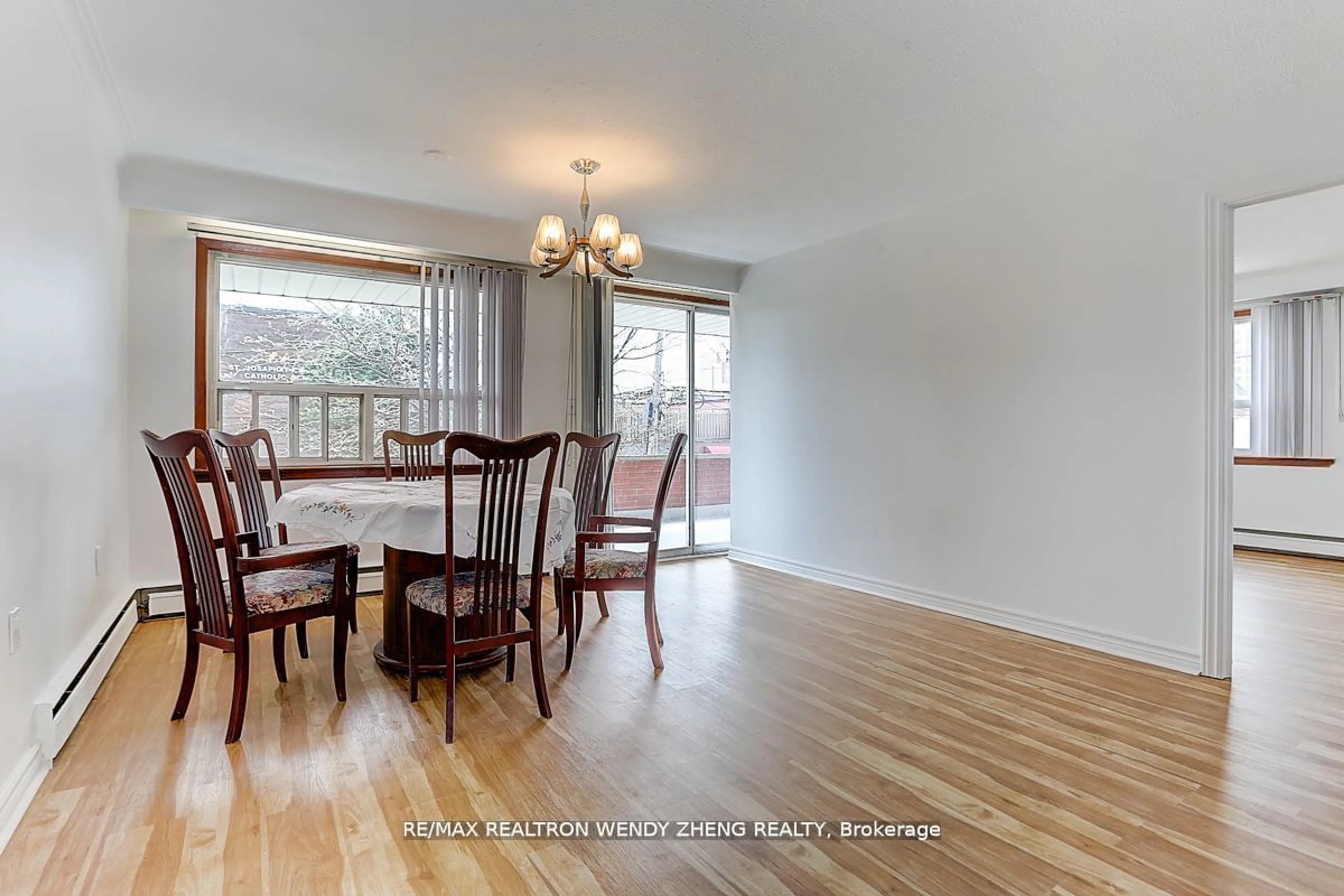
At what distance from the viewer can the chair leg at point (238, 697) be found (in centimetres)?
233

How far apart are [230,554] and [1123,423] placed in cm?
397

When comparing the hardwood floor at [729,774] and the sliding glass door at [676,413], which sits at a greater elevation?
the sliding glass door at [676,413]

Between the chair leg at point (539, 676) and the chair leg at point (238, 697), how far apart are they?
970 millimetres

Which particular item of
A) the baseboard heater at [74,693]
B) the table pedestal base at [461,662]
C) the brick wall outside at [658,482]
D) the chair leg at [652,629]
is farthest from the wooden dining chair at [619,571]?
the brick wall outside at [658,482]

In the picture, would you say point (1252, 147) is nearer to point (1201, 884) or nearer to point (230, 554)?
point (1201, 884)

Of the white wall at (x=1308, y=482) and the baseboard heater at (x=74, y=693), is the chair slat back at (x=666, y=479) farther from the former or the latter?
the white wall at (x=1308, y=482)

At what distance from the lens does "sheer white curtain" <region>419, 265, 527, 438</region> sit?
4.59m

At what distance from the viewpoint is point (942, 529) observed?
4.21 metres

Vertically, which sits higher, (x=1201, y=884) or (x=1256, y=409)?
(x=1256, y=409)

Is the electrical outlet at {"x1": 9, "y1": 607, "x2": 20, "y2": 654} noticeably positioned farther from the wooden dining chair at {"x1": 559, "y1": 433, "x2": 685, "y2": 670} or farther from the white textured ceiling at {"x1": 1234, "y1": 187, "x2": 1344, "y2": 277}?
A: the white textured ceiling at {"x1": 1234, "y1": 187, "x2": 1344, "y2": 277}

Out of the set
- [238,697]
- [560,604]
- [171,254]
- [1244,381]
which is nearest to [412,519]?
[238,697]

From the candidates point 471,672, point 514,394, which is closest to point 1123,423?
point 471,672

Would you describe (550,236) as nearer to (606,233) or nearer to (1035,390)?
(606,233)

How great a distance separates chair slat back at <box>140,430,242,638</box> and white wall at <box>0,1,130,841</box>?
0.35m
